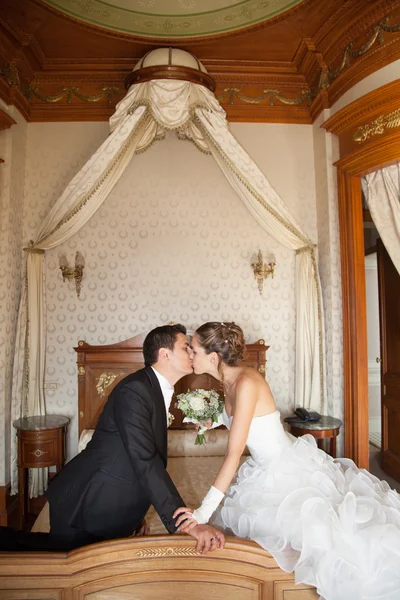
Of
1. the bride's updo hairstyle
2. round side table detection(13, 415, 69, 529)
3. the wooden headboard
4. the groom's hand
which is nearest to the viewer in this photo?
the groom's hand

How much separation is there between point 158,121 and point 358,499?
10.4 ft

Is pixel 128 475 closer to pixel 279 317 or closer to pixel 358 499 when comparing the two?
pixel 358 499

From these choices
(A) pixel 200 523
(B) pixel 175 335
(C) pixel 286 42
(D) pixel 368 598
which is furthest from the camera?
(C) pixel 286 42

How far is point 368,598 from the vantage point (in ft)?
5.97

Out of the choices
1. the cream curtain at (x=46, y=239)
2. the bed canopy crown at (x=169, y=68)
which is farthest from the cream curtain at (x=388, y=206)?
the cream curtain at (x=46, y=239)

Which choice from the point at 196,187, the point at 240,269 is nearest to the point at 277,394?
the point at 240,269

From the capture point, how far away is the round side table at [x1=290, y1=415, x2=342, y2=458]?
4156 millimetres

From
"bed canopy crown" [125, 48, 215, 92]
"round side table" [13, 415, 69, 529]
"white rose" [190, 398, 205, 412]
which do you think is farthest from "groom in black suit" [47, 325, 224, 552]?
"bed canopy crown" [125, 48, 215, 92]

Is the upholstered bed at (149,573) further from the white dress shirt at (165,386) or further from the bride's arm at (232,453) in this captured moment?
the white dress shirt at (165,386)

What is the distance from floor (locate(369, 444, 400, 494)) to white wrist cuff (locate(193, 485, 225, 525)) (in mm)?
3608

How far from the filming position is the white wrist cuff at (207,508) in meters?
2.15

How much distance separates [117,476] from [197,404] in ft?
2.77

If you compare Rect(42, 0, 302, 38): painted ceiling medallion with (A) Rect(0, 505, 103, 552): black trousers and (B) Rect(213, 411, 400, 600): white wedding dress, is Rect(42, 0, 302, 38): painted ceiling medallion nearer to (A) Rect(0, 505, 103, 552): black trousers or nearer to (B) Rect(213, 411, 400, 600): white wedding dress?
(B) Rect(213, 411, 400, 600): white wedding dress

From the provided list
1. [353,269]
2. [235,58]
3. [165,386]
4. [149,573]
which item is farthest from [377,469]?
[235,58]
